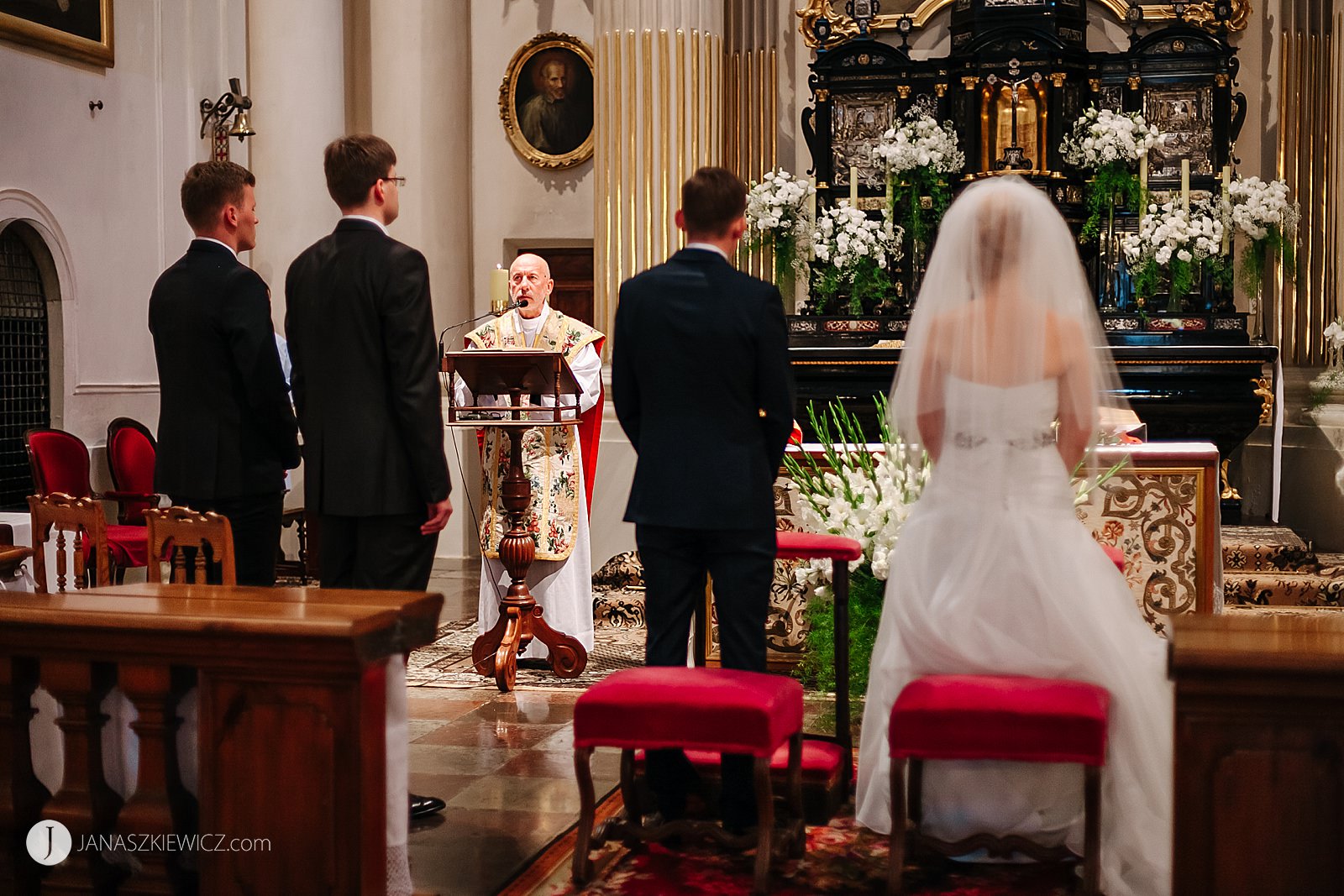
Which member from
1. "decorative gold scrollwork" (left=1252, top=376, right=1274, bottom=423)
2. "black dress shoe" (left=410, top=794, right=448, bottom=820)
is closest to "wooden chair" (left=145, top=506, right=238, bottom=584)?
"black dress shoe" (left=410, top=794, right=448, bottom=820)

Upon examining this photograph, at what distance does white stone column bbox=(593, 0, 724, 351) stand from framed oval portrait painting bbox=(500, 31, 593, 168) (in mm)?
1119

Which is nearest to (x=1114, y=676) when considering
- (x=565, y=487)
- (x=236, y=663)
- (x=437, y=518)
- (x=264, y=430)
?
(x=437, y=518)

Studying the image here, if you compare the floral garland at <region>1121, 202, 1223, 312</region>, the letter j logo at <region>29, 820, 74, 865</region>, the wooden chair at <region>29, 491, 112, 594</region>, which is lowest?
the letter j logo at <region>29, 820, 74, 865</region>

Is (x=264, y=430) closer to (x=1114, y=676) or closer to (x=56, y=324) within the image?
(x=1114, y=676)

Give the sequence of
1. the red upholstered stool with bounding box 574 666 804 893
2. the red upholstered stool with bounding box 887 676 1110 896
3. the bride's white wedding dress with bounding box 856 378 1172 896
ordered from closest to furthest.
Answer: the red upholstered stool with bounding box 887 676 1110 896
the red upholstered stool with bounding box 574 666 804 893
the bride's white wedding dress with bounding box 856 378 1172 896

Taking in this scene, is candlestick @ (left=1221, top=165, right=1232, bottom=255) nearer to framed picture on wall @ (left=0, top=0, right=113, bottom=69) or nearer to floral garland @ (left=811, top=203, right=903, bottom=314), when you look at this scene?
floral garland @ (left=811, top=203, right=903, bottom=314)

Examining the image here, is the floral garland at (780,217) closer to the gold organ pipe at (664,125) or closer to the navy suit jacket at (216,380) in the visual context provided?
the gold organ pipe at (664,125)

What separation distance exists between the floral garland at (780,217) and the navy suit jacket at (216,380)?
220 inches

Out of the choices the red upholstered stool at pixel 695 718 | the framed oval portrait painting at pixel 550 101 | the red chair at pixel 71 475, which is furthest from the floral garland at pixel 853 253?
the red upholstered stool at pixel 695 718

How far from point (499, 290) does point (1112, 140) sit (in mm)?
4672

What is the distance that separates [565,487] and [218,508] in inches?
104

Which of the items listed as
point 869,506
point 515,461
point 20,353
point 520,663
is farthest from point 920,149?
point 20,353

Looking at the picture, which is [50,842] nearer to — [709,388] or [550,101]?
[709,388]

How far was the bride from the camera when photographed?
363 centimetres
